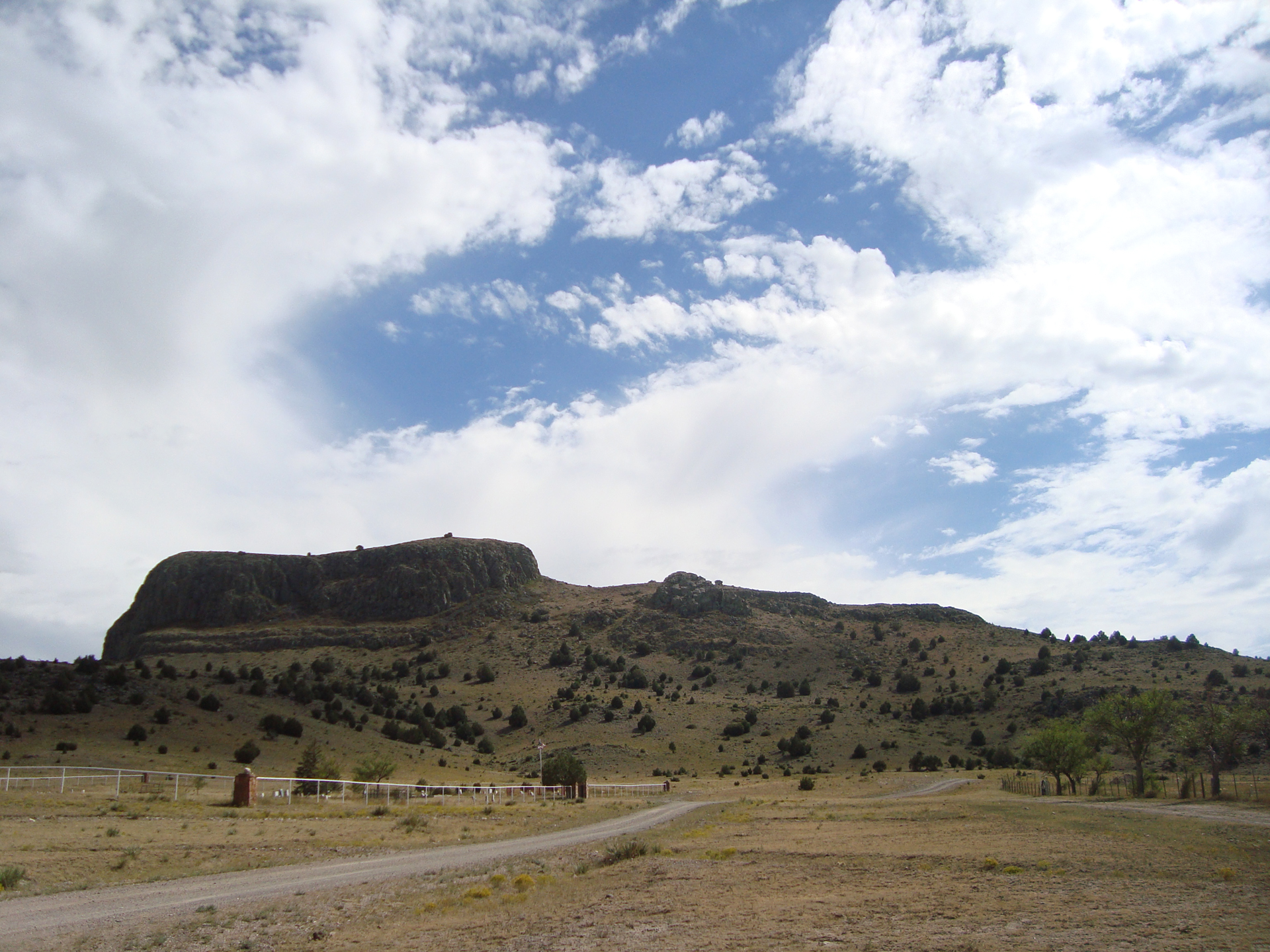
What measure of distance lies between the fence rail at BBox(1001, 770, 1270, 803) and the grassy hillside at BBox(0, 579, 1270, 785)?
9569 millimetres

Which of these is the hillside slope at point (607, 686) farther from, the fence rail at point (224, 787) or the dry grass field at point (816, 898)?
the dry grass field at point (816, 898)

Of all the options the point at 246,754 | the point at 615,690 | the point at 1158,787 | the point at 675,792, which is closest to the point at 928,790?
the point at 1158,787

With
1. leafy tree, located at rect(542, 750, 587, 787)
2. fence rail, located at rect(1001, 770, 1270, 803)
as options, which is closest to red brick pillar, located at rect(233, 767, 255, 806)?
leafy tree, located at rect(542, 750, 587, 787)

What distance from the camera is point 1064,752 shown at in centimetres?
5212

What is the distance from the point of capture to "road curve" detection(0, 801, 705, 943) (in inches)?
561

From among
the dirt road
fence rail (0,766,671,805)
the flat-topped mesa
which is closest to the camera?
fence rail (0,766,671,805)

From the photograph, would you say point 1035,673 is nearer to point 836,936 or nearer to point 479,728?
point 479,728

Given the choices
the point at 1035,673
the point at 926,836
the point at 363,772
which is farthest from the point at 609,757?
the point at 926,836

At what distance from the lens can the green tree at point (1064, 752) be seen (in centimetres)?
5178

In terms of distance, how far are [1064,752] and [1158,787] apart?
5362 millimetres

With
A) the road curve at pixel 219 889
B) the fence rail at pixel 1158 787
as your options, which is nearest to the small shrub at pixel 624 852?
the road curve at pixel 219 889

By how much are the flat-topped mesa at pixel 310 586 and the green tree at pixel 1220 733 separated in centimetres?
10728

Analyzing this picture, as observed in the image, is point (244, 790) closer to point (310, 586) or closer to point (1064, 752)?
point (1064, 752)

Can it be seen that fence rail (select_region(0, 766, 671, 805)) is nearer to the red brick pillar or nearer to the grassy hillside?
the red brick pillar
